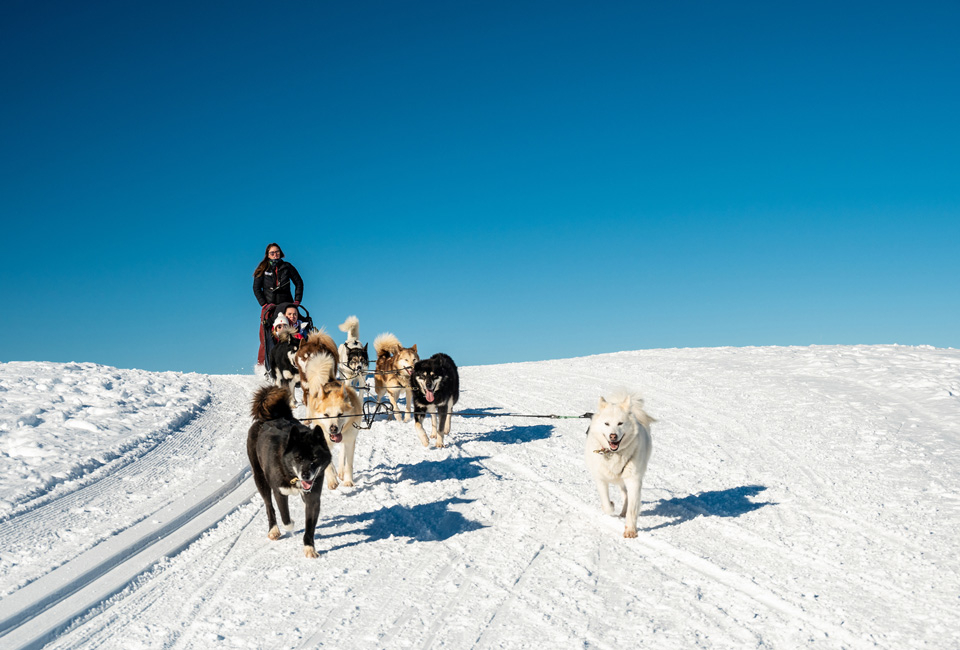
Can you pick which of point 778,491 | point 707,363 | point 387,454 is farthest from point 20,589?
point 707,363

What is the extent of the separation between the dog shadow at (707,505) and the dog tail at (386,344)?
5074 millimetres

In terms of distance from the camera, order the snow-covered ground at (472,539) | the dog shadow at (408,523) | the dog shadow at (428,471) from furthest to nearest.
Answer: the dog shadow at (428,471)
the dog shadow at (408,523)
the snow-covered ground at (472,539)

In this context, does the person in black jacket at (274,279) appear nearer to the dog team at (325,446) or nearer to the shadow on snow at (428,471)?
the dog team at (325,446)

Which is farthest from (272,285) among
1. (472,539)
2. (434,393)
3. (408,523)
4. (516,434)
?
(472,539)

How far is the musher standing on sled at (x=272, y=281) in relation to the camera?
10414 millimetres

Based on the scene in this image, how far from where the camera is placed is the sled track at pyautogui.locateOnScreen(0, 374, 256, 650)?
3.39m

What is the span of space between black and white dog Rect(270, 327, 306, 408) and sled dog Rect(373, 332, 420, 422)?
47.9 inches

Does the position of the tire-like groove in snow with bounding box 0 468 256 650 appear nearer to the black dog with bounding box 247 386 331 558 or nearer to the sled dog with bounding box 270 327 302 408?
the black dog with bounding box 247 386 331 558

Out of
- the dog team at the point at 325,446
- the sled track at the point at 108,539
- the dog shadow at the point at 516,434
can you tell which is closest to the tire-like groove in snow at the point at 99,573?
the sled track at the point at 108,539

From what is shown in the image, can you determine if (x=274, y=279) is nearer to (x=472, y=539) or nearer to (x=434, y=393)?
(x=434, y=393)

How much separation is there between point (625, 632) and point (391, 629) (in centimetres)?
122

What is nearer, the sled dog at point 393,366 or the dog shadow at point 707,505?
the dog shadow at point 707,505

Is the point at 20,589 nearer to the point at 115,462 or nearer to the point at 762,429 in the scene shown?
the point at 115,462

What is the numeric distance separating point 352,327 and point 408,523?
590 centimetres
